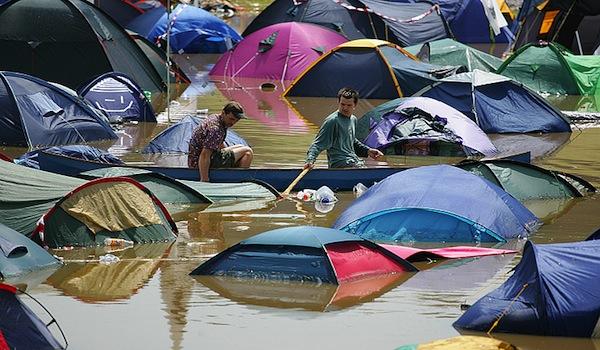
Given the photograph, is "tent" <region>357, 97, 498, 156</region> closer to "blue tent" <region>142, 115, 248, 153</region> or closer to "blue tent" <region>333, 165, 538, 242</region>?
"blue tent" <region>142, 115, 248, 153</region>

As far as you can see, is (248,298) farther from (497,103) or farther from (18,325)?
(497,103)

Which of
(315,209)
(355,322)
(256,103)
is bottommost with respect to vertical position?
(256,103)

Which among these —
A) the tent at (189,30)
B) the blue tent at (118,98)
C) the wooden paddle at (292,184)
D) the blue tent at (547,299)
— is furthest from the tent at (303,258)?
the tent at (189,30)

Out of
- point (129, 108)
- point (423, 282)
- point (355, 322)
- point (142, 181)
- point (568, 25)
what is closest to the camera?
point (355, 322)

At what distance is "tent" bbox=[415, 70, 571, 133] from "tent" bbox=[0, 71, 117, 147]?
556 cm

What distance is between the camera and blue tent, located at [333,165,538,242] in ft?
41.2

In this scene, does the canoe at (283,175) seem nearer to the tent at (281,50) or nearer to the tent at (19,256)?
the tent at (19,256)

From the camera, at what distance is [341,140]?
15.5m

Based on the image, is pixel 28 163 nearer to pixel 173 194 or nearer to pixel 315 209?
pixel 173 194

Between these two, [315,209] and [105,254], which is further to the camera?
[315,209]

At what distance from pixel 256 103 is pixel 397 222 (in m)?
13.2

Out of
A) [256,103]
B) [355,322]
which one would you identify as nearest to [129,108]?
[256,103]

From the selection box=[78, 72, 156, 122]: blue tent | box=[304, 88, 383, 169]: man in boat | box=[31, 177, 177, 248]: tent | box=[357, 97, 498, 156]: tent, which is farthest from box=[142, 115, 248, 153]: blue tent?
box=[31, 177, 177, 248]: tent

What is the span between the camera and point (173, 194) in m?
14.3
